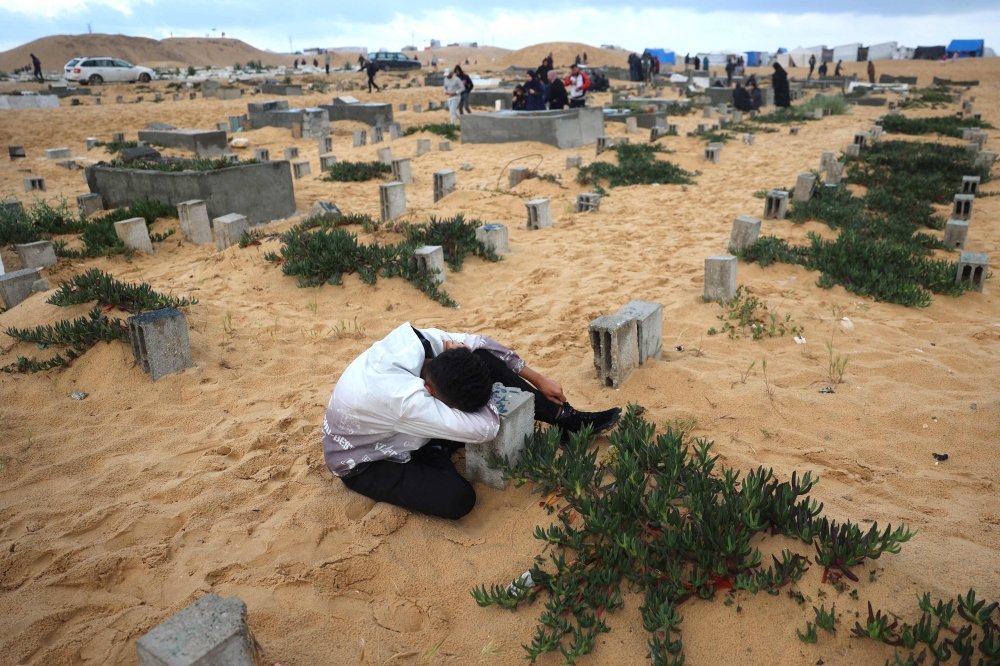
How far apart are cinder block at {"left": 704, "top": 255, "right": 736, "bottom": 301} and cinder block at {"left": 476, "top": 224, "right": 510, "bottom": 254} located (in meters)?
2.46

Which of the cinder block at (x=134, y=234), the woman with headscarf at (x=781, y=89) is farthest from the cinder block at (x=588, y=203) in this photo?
the woman with headscarf at (x=781, y=89)

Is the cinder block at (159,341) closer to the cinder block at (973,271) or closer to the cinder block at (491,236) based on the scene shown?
the cinder block at (491,236)

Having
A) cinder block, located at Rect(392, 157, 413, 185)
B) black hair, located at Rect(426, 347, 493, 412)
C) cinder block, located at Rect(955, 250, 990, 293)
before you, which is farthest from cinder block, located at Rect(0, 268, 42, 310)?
cinder block, located at Rect(955, 250, 990, 293)

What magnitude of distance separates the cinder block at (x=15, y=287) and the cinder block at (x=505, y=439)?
502 centimetres

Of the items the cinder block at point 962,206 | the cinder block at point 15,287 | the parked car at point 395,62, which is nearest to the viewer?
the cinder block at point 15,287

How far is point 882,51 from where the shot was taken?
51.8 metres

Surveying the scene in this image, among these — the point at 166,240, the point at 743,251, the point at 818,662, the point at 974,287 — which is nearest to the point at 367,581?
the point at 818,662

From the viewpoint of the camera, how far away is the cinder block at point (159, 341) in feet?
14.3

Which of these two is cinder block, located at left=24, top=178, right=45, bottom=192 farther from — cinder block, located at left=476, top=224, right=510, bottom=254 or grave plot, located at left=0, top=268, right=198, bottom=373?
cinder block, located at left=476, top=224, right=510, bottom=254

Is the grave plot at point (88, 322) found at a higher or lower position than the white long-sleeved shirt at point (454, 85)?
lower

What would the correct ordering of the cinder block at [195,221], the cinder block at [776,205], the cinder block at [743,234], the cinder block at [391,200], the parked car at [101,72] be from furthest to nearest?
the parked car at [101,72] → the cinder block at [391,200] → the cinder block at [776,205] → the cinder block at [195,221] → the cinder block at [743,234]

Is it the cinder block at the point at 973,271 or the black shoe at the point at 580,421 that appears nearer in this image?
the black shoe at the point at 580,421

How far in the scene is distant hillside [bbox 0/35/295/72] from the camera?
62.5 metres

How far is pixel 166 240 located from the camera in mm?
8180
